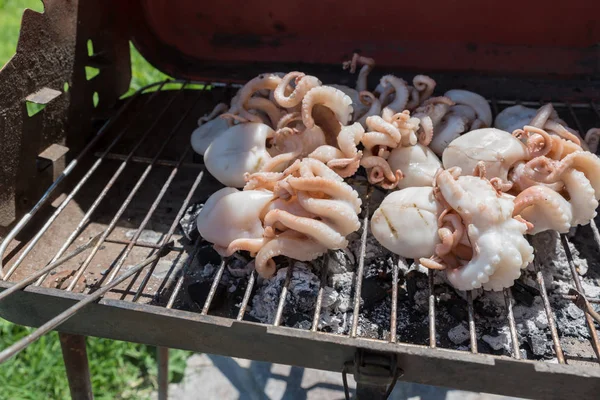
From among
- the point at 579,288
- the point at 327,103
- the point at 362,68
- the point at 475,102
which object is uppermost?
the point at 362,68

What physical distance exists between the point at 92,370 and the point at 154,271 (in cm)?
160

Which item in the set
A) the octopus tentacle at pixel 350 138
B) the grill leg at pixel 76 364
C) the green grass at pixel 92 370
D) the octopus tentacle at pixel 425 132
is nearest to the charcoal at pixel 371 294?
the octopus tentacle at pixel 350 138

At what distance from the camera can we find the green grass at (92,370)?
3307 mm

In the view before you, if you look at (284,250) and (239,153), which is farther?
(239,153)

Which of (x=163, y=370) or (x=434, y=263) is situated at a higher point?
(x=434, y=263)

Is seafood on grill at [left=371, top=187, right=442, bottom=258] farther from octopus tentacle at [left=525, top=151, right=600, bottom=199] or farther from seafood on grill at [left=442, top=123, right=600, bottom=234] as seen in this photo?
octopus tentacle at [left=525, top=151, right=600, bottom=199]

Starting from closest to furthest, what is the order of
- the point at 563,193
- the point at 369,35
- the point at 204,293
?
the point at 563,193 → the point at 204,293 → the point at 369,35

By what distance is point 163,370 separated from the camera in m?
2.77

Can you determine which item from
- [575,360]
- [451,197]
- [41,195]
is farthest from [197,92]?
[575,360]

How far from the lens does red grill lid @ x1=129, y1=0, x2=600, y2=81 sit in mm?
2762

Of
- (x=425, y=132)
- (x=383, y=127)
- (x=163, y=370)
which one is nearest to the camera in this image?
(x=383, y=127)

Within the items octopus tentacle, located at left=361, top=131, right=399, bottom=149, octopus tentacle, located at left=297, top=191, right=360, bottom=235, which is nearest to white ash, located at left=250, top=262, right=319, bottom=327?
octopus tentacle, located at left=297, top=191, right=360, bottom=235

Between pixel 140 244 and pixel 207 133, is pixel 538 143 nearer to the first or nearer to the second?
pixel 207 133

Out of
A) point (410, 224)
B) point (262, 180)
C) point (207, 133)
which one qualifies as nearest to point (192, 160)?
point (207, 133)
